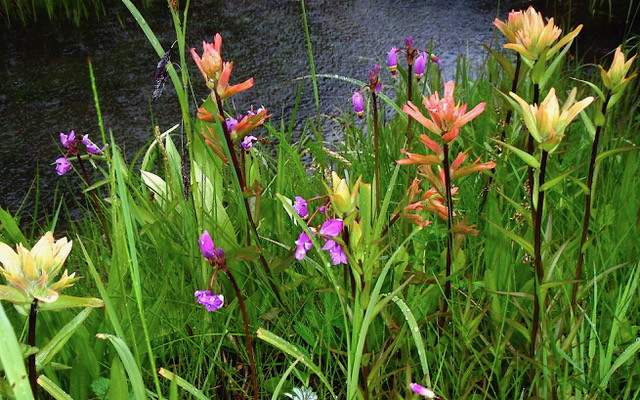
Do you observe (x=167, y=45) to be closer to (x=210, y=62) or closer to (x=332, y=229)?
(x=210, y=62)

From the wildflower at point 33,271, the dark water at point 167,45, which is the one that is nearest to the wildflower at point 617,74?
the wildflower at point 33,271

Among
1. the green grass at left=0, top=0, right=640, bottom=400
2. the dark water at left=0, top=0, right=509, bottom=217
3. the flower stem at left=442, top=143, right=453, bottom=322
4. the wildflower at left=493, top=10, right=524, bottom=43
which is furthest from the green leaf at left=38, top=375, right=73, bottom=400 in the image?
the dark water at left=0, top=0, right=509, bottom=217

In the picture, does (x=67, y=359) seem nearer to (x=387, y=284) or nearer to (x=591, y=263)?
(x=387, y=284)

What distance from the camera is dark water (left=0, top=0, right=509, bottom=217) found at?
9.71 ft

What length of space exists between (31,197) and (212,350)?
1.59 metres

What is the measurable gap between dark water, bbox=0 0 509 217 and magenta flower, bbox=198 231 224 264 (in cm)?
175

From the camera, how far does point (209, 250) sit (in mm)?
977

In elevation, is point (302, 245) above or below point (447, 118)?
below

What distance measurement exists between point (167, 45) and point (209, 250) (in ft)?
9.72

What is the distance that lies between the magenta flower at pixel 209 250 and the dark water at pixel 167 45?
5.74ft

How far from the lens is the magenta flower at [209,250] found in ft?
3.18

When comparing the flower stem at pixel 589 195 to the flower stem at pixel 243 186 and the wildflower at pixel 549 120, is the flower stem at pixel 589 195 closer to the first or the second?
the wildflower at pixel 549 120

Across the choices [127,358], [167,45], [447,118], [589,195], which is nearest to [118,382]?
[127,358]

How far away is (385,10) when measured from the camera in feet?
13.5
